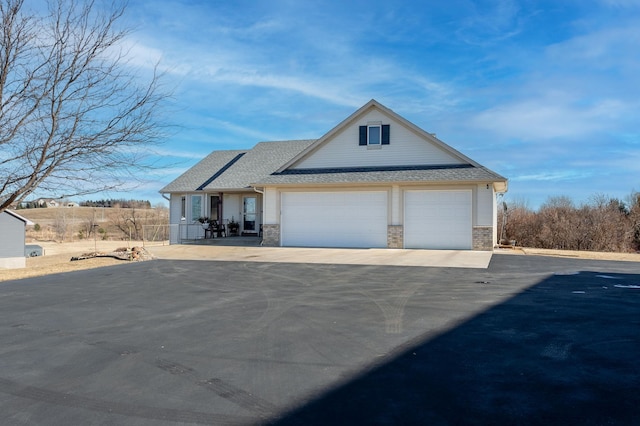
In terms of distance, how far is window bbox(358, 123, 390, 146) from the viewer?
20422 millimetres

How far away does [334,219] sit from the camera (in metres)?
20.2

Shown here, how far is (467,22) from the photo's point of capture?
15.9 metres

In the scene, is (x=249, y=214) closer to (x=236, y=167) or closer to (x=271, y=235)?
(x=236, y=167)

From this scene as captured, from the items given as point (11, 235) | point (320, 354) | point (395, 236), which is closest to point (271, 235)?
point (395, 236)

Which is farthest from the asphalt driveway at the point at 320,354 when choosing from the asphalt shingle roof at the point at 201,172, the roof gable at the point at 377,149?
the asphalt shingle roof at the point at 201,172

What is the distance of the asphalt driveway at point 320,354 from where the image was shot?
3725mm

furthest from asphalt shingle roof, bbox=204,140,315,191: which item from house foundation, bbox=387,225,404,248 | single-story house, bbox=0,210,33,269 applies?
single-story house, bbox=0,210,33,269

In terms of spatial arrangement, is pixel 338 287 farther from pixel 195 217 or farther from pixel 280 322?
pixel 195 217

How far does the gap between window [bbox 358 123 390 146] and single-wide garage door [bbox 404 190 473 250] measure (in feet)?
9.35

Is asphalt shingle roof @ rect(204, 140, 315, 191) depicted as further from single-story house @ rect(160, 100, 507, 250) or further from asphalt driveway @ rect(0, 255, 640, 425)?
asphalt driveway @ rect(0, 255, 640, 425)

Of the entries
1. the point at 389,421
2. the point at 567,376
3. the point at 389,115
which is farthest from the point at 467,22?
the point at 389,421

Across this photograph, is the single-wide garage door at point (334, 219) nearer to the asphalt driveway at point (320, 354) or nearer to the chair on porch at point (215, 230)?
the chair on porch at point (215, 230)

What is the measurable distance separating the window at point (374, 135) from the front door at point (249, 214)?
23.6ft

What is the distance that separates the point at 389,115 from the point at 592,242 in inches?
526
